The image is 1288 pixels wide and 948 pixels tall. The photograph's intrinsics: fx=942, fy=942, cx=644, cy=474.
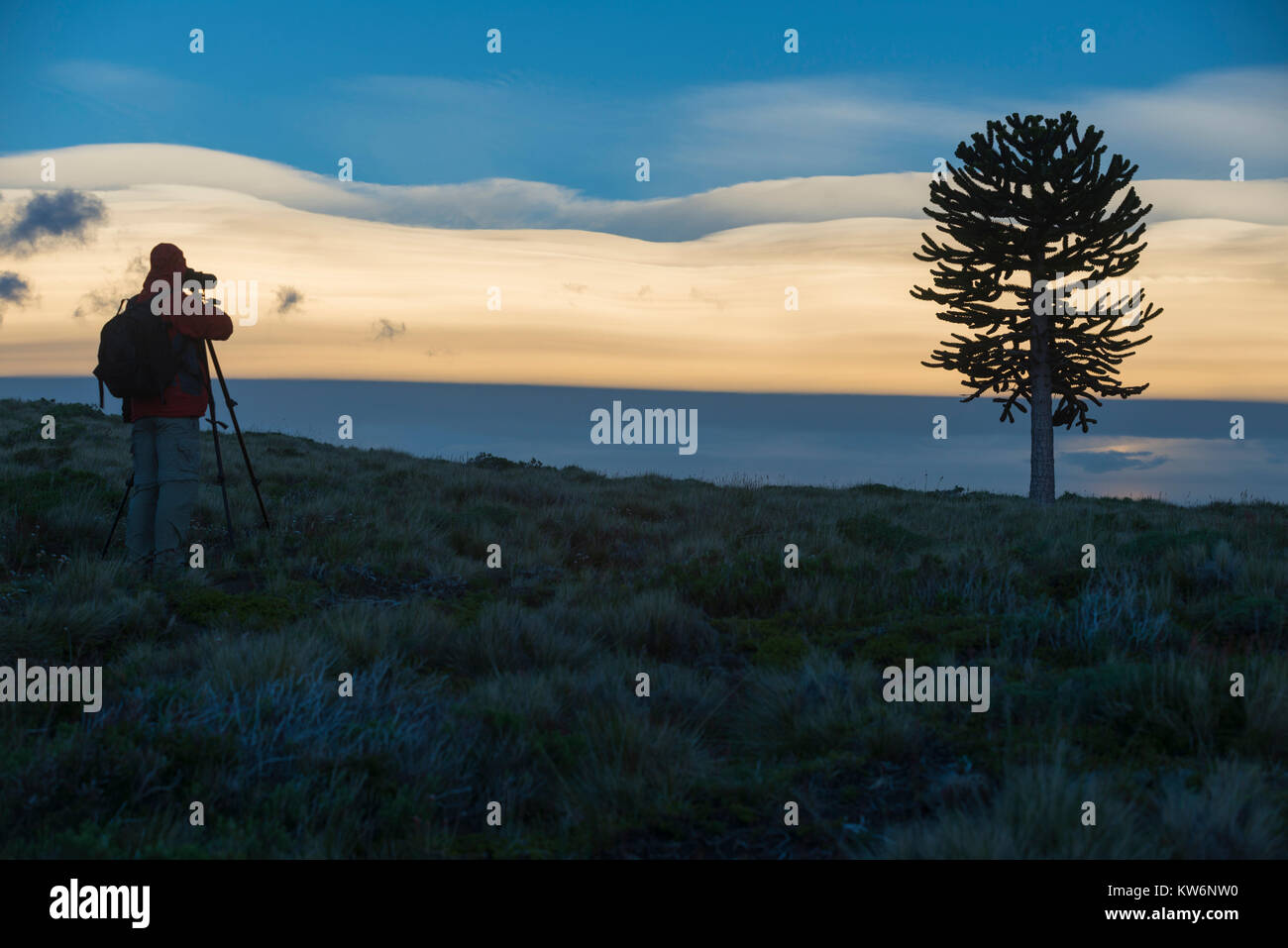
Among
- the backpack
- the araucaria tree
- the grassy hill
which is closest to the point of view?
the grassy hill

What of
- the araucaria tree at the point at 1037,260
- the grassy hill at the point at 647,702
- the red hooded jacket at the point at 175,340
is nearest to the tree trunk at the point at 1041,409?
the araucaria tree at the point at 1037,260

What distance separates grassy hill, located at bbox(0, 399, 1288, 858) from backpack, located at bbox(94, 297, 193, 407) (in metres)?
1.51

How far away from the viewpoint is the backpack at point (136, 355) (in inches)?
291

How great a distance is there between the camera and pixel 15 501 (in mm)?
9281

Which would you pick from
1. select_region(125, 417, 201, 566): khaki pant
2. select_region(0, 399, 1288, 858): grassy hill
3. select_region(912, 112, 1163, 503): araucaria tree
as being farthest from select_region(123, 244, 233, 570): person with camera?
select_region(912, 112, 1163, 503): araucaria tree

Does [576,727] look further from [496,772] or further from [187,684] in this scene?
[187,684]

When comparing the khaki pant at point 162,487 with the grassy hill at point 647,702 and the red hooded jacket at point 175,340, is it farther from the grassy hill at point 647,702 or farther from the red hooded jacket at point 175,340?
the grassy hill at point 647,702

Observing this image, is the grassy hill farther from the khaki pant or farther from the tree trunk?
the tree trunk

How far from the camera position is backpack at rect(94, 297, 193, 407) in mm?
7395

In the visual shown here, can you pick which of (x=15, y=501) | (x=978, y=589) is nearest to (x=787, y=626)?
(x=978, y=589)

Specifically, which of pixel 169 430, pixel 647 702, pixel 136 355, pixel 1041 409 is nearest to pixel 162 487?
pixel 169 430

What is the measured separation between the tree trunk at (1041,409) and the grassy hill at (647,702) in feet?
46.3
